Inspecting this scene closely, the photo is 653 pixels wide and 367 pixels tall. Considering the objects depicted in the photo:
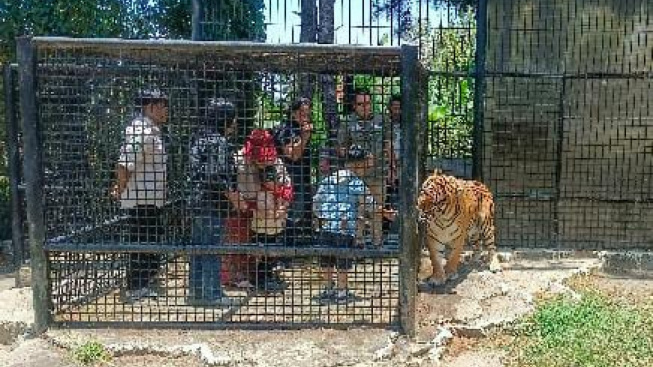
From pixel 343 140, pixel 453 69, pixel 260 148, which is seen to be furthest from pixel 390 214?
pixel 453 69

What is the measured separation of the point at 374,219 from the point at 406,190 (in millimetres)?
505

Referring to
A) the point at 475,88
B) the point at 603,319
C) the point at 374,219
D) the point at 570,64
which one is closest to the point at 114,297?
the point at 374,219

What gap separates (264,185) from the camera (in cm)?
530

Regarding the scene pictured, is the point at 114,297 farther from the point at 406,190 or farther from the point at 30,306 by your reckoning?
the point at 406,190

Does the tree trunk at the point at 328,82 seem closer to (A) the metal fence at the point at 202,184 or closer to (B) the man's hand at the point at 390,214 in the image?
(A) the metal fence at the point at 202,184

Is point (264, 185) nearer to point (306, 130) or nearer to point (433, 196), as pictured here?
point (306, 130)

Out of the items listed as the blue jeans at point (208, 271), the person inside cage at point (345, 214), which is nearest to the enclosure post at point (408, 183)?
the person inside cage at point (345, 214)

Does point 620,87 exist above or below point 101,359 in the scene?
above

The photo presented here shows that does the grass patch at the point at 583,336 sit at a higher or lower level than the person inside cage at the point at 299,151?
lower

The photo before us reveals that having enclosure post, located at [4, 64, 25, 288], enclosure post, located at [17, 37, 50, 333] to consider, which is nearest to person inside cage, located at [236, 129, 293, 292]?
enclosure post, located at [17, 37, 50, 333]

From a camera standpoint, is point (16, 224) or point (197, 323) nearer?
point (197, 323)

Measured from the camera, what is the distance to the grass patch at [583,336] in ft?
15.2

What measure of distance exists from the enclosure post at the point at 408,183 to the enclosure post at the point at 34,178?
220 cm

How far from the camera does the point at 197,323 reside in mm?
5012
